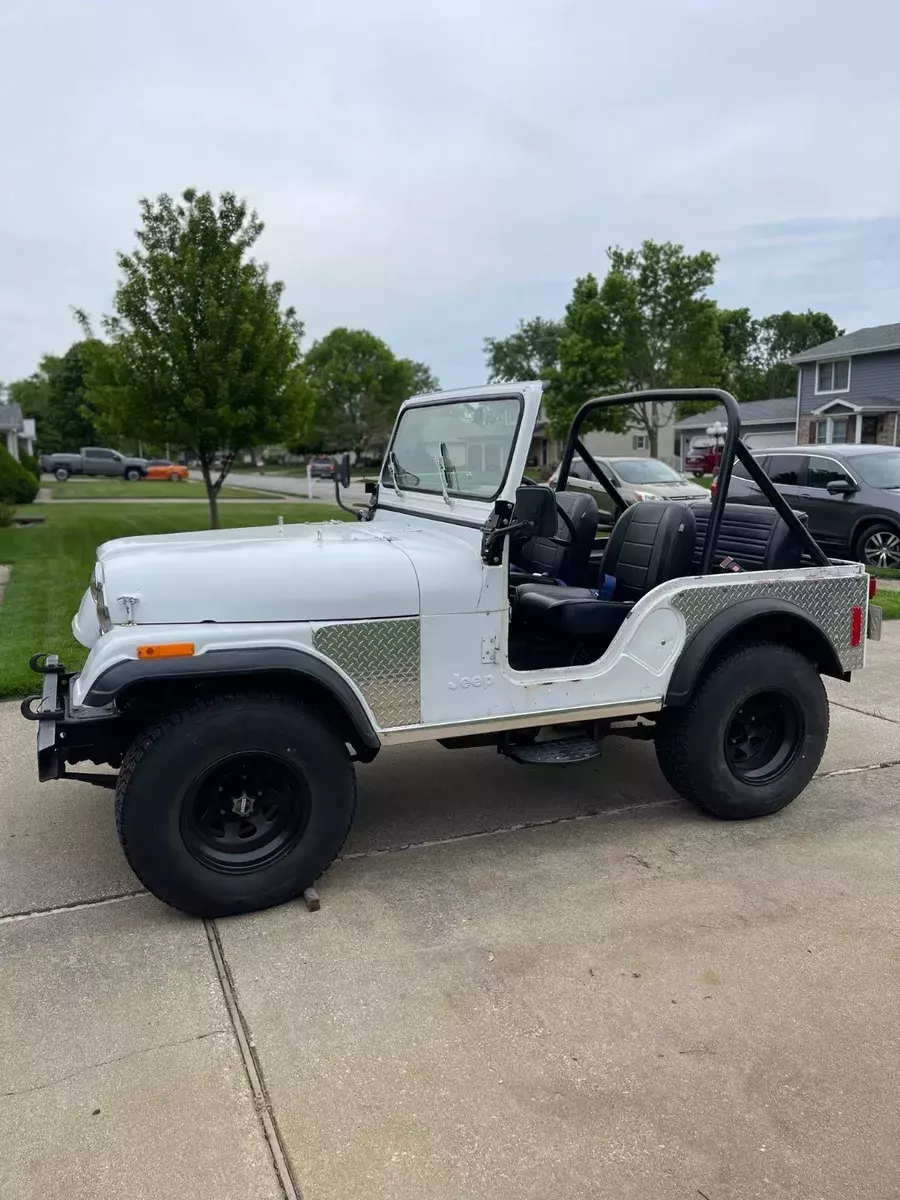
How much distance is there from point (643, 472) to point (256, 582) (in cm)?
1293

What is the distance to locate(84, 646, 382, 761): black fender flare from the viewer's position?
2.99 m

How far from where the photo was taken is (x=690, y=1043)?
8.73ft

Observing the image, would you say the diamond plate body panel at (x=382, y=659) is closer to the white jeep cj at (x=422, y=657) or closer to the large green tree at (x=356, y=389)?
the white jeep cj at (x=422, y=657)

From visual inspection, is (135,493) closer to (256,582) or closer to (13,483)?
(13,483)

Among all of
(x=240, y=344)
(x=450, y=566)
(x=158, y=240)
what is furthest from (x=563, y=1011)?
(x=158, y=240)

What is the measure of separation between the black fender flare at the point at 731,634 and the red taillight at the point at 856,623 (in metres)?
0.14

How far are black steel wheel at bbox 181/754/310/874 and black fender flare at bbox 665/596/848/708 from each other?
1619 mm

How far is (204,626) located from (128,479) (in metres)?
44.5

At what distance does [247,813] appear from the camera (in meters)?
3.33

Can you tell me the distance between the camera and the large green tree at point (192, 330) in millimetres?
13078

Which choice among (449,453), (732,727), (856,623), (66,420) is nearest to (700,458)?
(856,623)

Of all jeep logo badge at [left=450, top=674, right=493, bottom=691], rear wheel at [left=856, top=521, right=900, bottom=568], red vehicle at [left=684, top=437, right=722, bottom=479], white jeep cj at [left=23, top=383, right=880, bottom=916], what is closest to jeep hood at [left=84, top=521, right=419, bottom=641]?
white jeep cj at [left=23, top=383, right=880, bottom=916]

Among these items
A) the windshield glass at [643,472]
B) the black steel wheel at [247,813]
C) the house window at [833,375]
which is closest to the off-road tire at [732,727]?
the black steel wheel at [247,813]

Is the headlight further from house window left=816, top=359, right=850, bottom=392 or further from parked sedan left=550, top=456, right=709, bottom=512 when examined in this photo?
house window left=816, top=359, right=850, bottom=392
